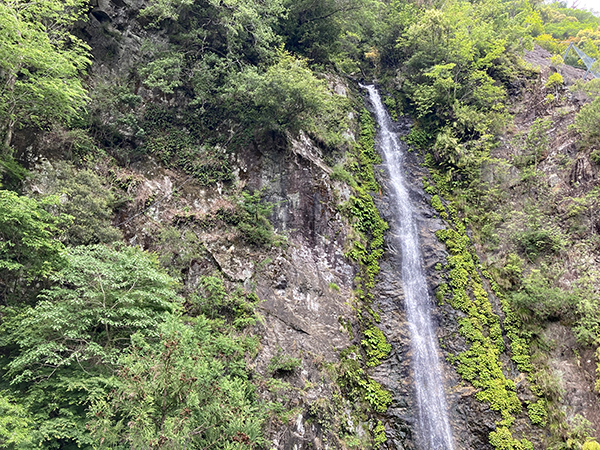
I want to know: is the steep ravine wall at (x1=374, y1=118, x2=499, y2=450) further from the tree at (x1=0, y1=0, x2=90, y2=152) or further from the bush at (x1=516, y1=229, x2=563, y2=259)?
the tree at (x1=0, y1=0, x2=90, y2=152)

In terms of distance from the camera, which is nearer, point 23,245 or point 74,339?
point 74,339

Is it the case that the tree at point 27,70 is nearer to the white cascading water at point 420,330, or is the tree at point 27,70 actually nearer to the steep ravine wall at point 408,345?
the steep ravine wall at point 408,345

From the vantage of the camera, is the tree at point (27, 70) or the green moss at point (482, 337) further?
the green moss at point (482, 337)

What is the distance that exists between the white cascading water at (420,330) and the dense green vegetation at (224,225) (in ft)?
3.37

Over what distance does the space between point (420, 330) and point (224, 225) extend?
27.2ft

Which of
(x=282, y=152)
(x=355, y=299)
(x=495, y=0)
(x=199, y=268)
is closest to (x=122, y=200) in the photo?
(x=199, y=268)

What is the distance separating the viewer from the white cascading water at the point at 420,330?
9.36 meters

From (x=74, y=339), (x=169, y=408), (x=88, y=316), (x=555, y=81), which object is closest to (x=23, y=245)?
(x=88, y=316)

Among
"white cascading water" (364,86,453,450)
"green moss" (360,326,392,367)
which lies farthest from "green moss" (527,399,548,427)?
"green moss" (360,326,392,367)

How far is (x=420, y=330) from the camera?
37.7ft

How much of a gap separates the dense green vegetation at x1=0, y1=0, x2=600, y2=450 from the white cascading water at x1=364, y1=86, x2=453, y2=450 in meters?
1.03

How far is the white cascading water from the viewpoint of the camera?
9359 millimetres

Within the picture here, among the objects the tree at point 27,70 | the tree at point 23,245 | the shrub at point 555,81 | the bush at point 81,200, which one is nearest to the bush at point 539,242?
the shrub at point 555,81

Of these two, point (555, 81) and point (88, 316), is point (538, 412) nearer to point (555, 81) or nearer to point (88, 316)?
point (88, 316)
